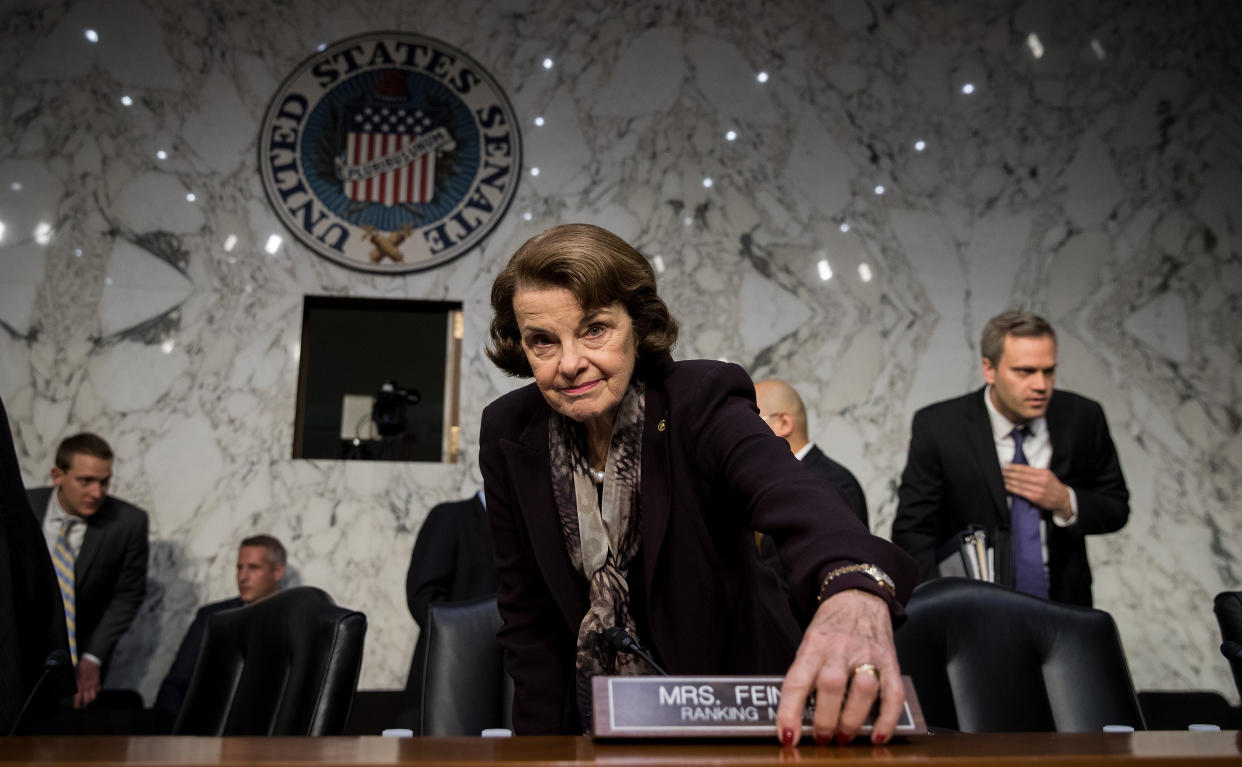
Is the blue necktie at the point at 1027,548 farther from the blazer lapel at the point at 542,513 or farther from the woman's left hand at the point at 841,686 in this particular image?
the woman's left hand at the point at 841,686

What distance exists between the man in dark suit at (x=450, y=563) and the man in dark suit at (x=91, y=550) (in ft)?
4.18

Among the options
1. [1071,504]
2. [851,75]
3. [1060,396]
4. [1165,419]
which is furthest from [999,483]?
[851,75]

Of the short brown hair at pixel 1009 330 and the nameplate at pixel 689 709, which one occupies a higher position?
the short brown hair at pixel 1009 330

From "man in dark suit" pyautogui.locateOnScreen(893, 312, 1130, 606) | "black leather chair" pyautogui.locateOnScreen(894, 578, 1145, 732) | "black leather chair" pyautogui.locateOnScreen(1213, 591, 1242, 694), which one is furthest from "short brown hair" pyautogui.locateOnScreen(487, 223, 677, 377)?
"man in dark suit" pyautogui.locateOnScreen(893, 312, 1130, 606)

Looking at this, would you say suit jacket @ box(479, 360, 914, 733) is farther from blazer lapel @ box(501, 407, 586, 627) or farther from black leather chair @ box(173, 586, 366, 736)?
black leather chair @ box(173, 586, 366, 736)

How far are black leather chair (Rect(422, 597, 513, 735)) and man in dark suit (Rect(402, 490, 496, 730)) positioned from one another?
161 cm

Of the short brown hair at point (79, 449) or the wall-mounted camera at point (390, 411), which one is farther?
the wall-mounted camera at point (390, 411)

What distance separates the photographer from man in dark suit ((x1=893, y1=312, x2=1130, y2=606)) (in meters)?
3.12

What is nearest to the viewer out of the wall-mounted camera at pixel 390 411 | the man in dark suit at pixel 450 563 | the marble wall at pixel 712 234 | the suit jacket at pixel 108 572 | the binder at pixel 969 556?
the binder at pixel 969 556

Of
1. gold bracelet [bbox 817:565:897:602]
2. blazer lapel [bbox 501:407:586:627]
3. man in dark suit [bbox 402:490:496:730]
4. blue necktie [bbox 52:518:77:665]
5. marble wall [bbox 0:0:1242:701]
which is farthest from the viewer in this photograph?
marble wall [bbox 0:0:1242:701]

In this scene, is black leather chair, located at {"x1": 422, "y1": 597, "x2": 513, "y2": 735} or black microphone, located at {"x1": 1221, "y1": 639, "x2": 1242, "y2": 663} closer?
black microphone, located at {"x1": 1221, "y1": 639, "x2": 1242, "y2": 663}

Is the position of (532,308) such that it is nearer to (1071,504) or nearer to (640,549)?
(640,549)

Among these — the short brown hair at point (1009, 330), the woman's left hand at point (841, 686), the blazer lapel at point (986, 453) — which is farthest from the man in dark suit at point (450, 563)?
the woman's left hand at point (841, 686)

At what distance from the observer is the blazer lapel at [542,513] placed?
1513 millimetres
